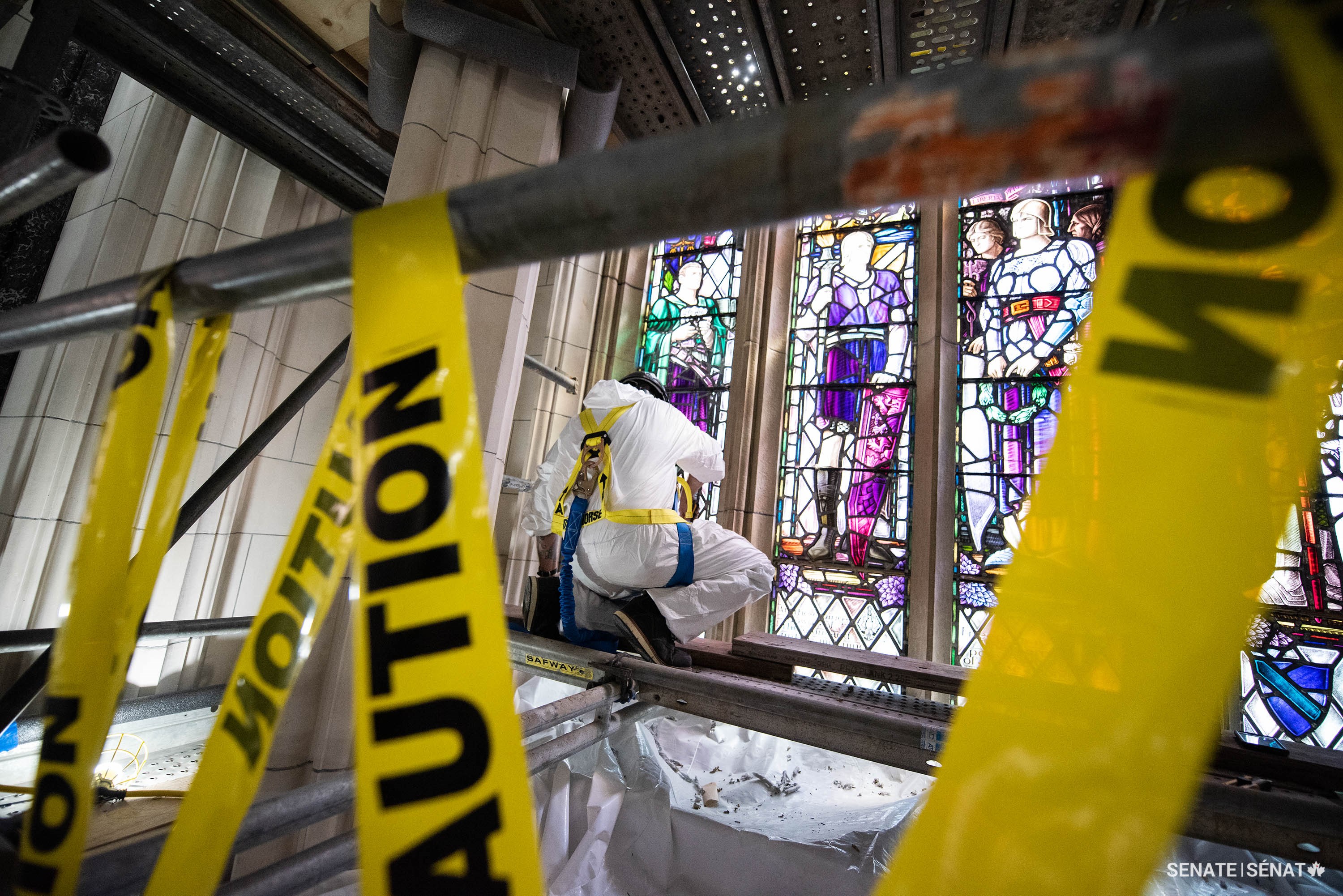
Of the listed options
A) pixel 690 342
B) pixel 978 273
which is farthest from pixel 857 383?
pixel 690 342

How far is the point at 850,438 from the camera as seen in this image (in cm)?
426

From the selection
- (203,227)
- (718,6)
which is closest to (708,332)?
(718,6)

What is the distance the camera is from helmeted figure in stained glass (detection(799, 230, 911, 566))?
411cm

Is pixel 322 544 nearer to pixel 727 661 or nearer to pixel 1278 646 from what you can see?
pixel 727 661

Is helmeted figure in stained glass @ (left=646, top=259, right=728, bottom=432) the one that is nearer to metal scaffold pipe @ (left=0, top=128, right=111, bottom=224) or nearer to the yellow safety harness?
the yellow safety harness

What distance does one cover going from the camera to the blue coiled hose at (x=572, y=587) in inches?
86.2

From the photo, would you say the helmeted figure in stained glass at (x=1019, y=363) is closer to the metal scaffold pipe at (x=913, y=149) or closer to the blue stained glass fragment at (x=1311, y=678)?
the blue stained glass fragment at (x=1311, y=678)

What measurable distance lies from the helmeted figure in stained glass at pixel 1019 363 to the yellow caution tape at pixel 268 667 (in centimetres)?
400

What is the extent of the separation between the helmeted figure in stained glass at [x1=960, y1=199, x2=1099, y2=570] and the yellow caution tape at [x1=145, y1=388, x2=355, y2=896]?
13.1ft

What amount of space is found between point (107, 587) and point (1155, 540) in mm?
915

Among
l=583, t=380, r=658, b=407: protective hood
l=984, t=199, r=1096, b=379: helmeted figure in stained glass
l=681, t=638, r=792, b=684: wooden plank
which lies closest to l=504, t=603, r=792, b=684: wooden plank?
l=681, t=638, r=792, b=684: wooden plank

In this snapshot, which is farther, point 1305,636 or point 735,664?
point 1305,636

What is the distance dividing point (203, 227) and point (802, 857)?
169 inches

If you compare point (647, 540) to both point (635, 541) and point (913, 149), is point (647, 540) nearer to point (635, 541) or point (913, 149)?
point (635, 541)
